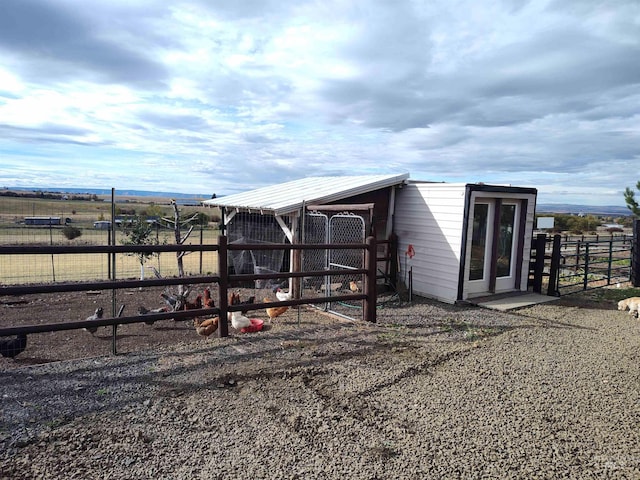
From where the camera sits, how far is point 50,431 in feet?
10.8

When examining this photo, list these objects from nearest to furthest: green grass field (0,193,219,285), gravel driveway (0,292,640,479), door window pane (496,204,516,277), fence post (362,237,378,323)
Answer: gravel driveway (0,292,640,479), fence post (362,237,378,323), door window pane (496,204,516,277), green grass field (0,193,219,285)

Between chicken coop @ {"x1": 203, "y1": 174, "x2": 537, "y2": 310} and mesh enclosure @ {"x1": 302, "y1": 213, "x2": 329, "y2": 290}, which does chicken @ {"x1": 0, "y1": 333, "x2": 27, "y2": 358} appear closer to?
chicken coop @ {"x1": 203, "y1": 174, "x2": 537, "y2": 310}

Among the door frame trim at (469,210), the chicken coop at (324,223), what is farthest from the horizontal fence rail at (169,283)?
the door frame trim at (469,210)

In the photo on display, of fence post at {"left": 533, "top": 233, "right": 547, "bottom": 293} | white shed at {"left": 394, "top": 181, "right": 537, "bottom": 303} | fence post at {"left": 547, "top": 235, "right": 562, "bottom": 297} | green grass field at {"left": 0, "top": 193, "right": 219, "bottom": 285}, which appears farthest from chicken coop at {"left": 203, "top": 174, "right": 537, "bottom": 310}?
green grass field at {"left": 0, "top": 193, "right": 219, "bottom": 285}

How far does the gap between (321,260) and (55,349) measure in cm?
516

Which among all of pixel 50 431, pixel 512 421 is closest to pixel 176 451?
pixel 50 431

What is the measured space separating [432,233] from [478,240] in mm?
965

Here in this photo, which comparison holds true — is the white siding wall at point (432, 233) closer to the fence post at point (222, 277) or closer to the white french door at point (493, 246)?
the white french door at point (493, 246)

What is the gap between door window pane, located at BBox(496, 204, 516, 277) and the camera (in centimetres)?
969

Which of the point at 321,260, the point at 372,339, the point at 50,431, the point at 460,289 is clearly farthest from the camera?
the point at 321,260

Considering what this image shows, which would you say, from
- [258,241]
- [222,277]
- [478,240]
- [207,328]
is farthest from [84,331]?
[478,240]

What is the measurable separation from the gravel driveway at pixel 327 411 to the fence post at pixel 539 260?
4235mm

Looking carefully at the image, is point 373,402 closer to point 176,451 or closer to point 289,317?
point 176,451

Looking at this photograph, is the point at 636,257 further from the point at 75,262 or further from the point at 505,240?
the point at 75,262
